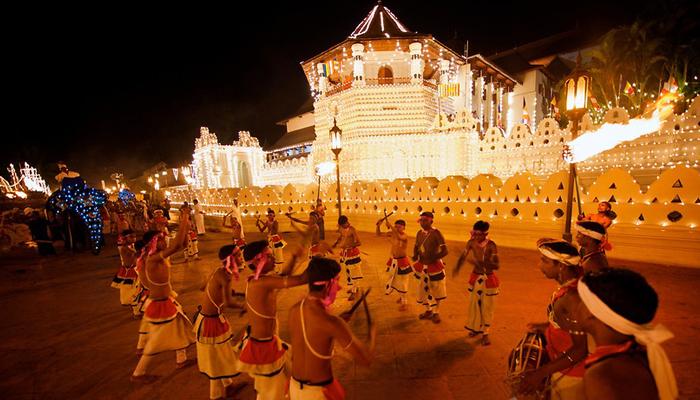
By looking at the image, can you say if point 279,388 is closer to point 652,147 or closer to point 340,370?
point 340,370

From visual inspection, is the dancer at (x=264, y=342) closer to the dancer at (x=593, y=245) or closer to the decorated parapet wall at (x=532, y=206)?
the dancer at (x=593, y=245)

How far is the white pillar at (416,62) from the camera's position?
19.0m

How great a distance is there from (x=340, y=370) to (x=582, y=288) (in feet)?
10.4

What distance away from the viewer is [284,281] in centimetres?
280

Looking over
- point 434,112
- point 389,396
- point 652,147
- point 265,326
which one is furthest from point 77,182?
point 652,147

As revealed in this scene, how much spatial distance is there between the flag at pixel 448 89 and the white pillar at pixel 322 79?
795 cm

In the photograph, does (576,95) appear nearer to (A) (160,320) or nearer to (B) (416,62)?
(A) (160,320)

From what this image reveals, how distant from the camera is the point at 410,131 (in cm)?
1939

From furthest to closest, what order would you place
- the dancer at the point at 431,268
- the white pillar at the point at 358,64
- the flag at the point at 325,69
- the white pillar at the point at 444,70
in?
the flag at the point at 325,69
the white pillar at the point at 444,70
the white pillar at the point at 358,64
the dancer at the point at 431,268

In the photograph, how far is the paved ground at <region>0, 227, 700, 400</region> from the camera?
12.1 ft

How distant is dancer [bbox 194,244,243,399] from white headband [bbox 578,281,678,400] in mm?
3225

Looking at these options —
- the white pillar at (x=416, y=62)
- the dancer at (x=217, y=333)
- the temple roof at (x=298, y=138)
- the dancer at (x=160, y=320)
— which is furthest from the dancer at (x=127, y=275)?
the temple roof at (x=298, y=138)

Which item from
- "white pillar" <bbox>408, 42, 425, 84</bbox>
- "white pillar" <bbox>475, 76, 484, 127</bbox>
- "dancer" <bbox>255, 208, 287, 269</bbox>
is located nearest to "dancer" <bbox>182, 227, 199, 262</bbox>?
"dancer" <bbox>255, 208, 287, 269</bbox>

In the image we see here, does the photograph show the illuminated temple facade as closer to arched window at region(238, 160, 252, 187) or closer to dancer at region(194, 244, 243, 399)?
arched window at region(238, 160, 252, 187)
